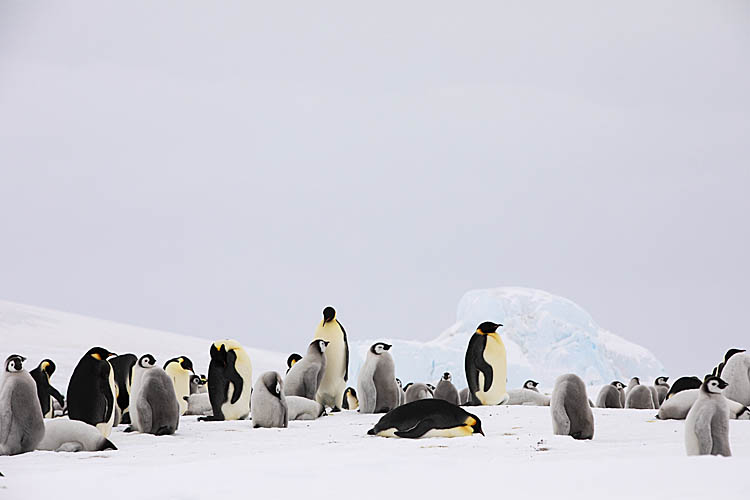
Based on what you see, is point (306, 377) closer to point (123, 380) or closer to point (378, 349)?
point (378, 349)

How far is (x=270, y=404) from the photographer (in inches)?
291

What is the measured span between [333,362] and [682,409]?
11.9 feet

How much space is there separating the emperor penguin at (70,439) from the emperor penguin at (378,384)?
3.50 m

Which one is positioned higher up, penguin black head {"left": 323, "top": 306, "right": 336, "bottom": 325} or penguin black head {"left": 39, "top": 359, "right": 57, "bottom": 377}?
penguin black head {"left": 323, "top": 306, "right": 336, "bottom": 325}

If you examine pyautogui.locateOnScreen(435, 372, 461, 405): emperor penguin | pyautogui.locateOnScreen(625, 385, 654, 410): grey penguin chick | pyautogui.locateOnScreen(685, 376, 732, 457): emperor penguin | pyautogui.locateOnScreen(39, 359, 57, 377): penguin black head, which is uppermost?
pyautogui.locateOnScreen(39, 359, 57, 377): penguin black head

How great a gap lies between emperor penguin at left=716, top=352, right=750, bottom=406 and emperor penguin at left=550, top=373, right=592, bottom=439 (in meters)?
3.37

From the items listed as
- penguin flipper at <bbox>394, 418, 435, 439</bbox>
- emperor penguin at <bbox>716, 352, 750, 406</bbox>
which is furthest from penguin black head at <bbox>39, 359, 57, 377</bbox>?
emperor penguin at <bbox>716, 352, 750, 406</bbox>

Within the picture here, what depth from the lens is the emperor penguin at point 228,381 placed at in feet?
27.6

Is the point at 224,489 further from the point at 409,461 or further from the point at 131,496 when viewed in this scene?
the point at 409,461

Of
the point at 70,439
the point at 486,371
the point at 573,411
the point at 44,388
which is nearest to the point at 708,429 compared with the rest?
the point at 573,411

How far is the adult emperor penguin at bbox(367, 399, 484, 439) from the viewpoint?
19.7 feet

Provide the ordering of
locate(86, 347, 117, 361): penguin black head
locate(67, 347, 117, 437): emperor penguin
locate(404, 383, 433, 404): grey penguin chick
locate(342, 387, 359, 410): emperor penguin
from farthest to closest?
locate(342, 387, 359, 410): emperor penguin → locate(404, 383, 433, 404): grey penguin chick → locate(86, 347, 117, 361): penguin black head → locate(67, 347, 117, 437): emperor penguin

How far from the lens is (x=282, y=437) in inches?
258

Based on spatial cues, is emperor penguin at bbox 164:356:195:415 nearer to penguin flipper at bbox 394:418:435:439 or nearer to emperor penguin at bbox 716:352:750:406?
penguin flipper at bbox 394:418:435:439
